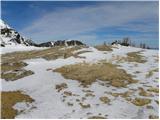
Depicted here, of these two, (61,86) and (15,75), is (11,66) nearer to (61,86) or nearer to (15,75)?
(15,75)

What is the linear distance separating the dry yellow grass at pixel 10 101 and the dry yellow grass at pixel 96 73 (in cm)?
844

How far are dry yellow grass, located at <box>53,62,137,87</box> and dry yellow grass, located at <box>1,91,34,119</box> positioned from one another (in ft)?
27.7

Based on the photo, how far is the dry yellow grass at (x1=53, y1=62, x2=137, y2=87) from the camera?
3925cm

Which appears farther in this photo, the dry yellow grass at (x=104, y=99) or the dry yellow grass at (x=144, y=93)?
the dry yellow grass at (x=144, y=93)

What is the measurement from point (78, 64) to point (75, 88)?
13.6 m

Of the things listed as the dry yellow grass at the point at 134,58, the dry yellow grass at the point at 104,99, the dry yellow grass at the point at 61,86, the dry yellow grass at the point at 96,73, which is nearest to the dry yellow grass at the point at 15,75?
the dry yellow grass at the point at 96,73

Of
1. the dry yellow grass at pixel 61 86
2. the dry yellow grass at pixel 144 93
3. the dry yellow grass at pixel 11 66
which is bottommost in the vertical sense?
the dry yellow grass at pixel 144 93

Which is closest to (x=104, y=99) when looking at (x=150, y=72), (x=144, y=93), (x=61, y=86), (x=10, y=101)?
(x=144, y=93)

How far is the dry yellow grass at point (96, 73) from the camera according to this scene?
3925cm

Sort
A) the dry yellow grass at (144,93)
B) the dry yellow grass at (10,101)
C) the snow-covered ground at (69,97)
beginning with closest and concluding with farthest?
the dry yellow grass at (10,101) → the snow-covered ground at (69,97) → the dry yellow grass at (144,93)

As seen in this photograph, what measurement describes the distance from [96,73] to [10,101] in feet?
49.0

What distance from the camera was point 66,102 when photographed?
104ft

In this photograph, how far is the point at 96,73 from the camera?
42969 millimetres

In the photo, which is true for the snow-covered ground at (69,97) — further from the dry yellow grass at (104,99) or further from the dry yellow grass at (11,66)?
the dry yellow grass at (11,66)
